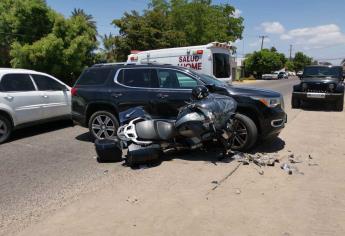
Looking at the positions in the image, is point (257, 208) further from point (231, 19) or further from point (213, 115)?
point (231, 19)

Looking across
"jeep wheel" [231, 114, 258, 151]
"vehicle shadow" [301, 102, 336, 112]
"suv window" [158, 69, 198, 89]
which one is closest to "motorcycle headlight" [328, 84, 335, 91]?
"vehicle shadow" [301, 102, 336, 112]

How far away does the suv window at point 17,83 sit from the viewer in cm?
873

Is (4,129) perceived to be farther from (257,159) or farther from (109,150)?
(257,159)

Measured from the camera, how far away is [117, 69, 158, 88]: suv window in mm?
7852

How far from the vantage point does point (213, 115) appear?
646cm

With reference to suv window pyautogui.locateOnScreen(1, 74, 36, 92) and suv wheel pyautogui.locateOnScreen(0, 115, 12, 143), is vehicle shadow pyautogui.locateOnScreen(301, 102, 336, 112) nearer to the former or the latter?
suv window pyautogui.locateOnScreen(1, 74, 36, 92)

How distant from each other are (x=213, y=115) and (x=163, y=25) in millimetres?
32756

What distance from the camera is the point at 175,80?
762 centimetres

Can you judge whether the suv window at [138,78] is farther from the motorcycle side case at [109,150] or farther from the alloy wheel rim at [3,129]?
the alloy wheel rim at [3,129]

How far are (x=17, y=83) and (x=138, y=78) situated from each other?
316 centimetres

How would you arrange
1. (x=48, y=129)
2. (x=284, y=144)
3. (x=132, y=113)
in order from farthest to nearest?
(x=48, y=129) < (x=284, y=144) < (x=132, y=113)

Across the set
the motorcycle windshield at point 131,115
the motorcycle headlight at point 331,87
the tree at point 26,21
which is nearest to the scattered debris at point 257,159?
the motorcycle windshield at point 131,115

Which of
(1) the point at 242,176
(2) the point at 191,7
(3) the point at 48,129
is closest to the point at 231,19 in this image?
(2) the point at 191,7

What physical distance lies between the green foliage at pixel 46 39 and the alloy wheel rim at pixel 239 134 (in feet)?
57.7
